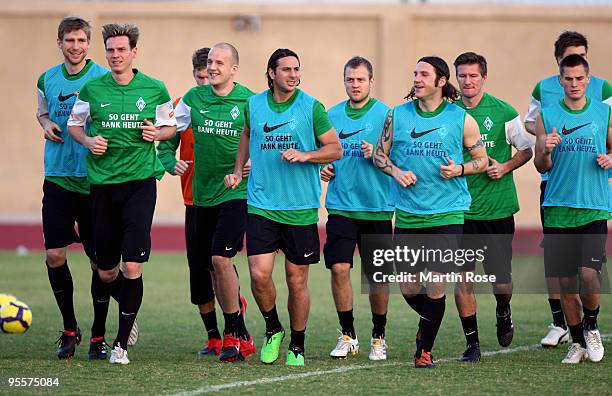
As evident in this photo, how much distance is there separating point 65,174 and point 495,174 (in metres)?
3.59

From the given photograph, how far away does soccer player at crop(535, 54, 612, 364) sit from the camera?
9156mm

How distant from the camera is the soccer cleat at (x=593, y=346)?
9195 millimetres

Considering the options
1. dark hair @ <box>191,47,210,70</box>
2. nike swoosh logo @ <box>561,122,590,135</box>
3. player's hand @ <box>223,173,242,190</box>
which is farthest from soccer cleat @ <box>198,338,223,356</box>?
nike swoosh logo @ <box>561,122,590,135</box>

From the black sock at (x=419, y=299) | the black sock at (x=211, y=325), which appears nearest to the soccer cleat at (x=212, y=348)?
the black sock at (x=211, y=325)

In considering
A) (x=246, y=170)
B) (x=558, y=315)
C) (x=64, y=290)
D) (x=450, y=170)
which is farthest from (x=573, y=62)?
(x=64, y=290)

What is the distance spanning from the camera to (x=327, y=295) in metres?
15.0

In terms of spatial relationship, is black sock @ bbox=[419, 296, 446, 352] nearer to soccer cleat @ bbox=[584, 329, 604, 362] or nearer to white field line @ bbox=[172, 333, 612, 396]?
white field line @ bbox=[172, 333, 612, 396]

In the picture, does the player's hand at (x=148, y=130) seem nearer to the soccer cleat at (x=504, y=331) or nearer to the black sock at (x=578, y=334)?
the soccer cleat at (x=504, y=331)

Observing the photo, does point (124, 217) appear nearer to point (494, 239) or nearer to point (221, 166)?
point (221, 166)

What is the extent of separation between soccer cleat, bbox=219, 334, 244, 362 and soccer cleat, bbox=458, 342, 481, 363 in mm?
1794

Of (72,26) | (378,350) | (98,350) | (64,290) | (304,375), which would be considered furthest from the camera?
(64,290)

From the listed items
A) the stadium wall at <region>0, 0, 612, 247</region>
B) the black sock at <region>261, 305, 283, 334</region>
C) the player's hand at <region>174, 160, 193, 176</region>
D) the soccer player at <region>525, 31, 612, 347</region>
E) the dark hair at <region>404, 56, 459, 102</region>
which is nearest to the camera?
the dark hair at <region>404, 56, 459, 102</region>

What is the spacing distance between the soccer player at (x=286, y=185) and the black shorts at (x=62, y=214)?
1.51 m

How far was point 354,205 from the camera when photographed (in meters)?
9.70
